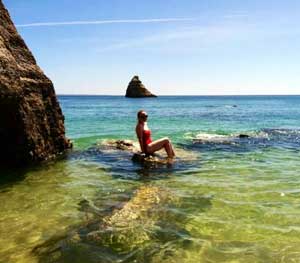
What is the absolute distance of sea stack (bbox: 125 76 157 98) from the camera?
449 feet

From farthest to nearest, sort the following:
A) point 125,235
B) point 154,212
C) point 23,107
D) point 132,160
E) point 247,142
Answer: point 247,142 → point 132,160 → point 23,107 → point 154,212 → point 125,235

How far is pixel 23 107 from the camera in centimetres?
1334

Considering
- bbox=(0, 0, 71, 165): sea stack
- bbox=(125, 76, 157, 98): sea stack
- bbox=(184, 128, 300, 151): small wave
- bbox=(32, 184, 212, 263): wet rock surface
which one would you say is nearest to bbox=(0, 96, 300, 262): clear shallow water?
bbox=(32, 184, 212, 263): wet rock surface

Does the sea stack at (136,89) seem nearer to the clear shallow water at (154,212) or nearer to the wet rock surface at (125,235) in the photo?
the clear shallow water at (154,212)

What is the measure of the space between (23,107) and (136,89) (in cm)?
12573

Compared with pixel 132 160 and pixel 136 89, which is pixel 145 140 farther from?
pixel 136 89

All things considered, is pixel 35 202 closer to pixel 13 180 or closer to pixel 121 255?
pixel 13 180

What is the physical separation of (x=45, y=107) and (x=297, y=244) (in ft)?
36.0

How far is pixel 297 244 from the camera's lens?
6812 millimetres

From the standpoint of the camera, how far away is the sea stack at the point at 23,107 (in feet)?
41.9

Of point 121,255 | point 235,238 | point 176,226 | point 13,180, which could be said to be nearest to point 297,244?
point 235,238

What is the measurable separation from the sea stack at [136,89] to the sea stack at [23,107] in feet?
397

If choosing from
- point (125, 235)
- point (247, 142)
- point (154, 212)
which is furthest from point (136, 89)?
point (125, 235)

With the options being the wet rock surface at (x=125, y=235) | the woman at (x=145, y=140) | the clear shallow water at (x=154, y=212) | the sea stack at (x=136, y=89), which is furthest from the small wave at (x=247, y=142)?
the sea stack at (x=136, y=89)
